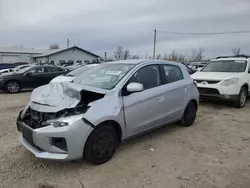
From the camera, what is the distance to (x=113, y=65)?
15.9ft

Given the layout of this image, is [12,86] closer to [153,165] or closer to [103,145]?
[103,145]

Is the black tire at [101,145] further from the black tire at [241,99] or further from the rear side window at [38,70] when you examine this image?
the rear side window at [38,70]

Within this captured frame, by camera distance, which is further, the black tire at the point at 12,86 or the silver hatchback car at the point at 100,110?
the black tire at the point at 12,86

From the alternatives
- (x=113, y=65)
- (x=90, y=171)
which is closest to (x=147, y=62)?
(x=113, y=65)

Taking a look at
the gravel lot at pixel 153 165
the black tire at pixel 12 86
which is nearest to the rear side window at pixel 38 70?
the black tire at pixel 12 86

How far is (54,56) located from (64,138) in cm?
3857

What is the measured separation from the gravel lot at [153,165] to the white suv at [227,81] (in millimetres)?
2586

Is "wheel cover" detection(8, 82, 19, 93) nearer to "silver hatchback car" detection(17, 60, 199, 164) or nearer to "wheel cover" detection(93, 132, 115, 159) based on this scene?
"silver hatchback car" detection(17, 60, 199, 164)

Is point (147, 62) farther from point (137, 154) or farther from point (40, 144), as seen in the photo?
point (40, 144)

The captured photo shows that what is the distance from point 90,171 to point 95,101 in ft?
3.42

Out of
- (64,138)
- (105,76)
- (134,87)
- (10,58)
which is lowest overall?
(10,58)

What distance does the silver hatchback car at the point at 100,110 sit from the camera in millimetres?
3314

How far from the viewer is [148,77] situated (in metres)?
4.56

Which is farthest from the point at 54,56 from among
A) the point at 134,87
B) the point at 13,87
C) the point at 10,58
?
the point at 134,87
